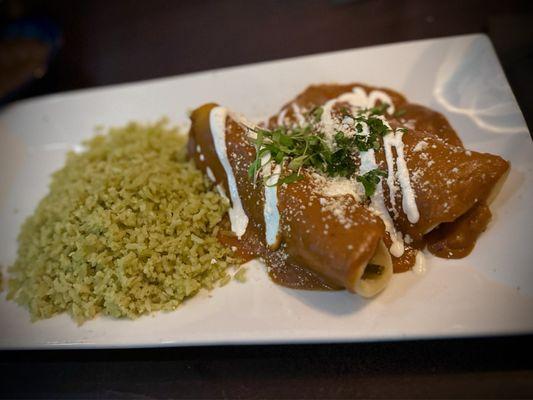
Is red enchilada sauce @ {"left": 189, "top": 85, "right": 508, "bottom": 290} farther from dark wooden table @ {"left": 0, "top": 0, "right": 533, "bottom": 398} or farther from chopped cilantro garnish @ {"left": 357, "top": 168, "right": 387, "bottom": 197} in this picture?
dark wooden table @ {"left": 0, "top": 0, "right": 533, "bottom": 398}

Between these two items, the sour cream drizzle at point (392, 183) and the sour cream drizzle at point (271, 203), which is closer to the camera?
→ the sour cream drizzle at point (392, 183)

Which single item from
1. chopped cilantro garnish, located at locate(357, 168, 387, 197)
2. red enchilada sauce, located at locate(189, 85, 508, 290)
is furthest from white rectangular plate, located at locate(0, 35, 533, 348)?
chopped cilantro garnish, located at locate(357, 168, 387, 197)

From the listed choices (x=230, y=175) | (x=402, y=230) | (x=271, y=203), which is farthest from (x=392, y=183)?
(x=230, y=175)

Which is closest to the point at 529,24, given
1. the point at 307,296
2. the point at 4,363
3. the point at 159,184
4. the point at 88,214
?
the point at 307,296

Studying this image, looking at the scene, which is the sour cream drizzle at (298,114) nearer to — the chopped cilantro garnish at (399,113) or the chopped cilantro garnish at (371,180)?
the chopped cilantro garnish at (399,113)

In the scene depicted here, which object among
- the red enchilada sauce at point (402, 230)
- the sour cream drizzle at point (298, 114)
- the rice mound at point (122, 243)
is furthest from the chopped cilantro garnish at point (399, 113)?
the rice mound at point (122, 243)
